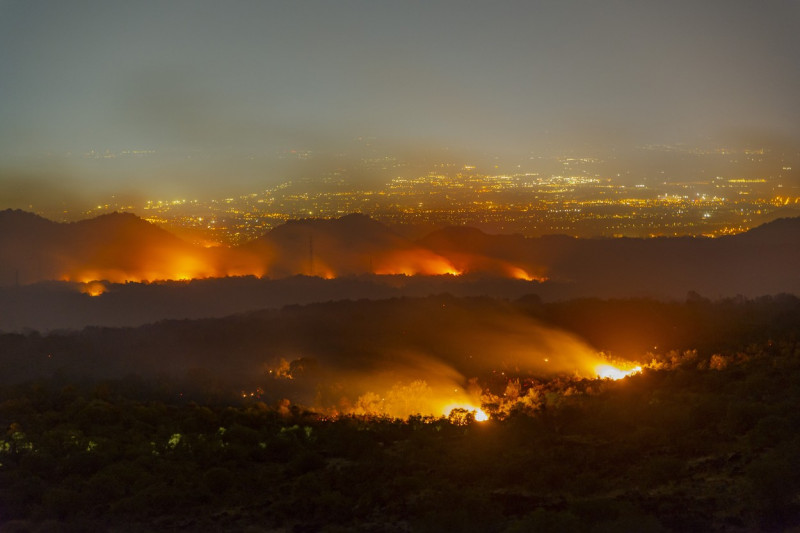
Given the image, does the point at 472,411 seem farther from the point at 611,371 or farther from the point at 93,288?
the point at 93,288

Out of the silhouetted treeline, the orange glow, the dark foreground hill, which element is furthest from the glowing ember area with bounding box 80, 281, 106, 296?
the silhouetted treeline

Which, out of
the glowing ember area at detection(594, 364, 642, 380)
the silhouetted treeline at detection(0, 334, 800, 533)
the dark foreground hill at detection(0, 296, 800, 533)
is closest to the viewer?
the silhouetted treeline at detection(0, 334, 800, 533)

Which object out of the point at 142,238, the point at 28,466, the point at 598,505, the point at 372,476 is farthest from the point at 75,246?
the point at 598,505

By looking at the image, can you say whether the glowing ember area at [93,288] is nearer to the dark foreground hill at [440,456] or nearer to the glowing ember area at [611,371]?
the dark foreground hill at [440,456]

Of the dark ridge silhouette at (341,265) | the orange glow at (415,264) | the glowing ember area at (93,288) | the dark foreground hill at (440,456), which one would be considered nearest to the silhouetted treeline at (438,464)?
the dark foreground hill at (440,456)

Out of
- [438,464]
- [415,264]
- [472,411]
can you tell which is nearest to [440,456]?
[438,464]

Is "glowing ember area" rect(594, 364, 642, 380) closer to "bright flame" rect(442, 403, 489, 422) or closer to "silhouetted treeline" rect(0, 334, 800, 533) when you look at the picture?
"silhouetted treeline" rect(0, 334, 800, 533)

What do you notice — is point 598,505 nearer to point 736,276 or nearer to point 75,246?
point 736,276
